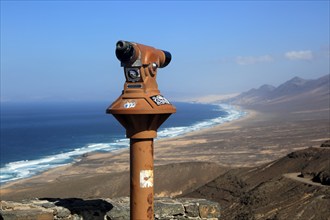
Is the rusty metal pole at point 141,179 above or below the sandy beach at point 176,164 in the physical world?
above

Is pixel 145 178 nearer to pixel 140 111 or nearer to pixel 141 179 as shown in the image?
pixel 141 179

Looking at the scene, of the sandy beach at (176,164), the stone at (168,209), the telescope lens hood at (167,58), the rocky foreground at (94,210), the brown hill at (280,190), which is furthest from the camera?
the sandy beach at (176,164)

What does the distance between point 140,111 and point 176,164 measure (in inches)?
1184

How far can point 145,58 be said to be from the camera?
653 cm

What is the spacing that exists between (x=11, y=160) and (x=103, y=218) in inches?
2175

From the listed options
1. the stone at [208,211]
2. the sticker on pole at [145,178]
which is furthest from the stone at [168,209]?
the sticker on pole at [145,178]

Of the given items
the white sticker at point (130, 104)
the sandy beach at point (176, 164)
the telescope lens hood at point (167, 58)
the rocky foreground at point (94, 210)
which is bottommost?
the sandy beach at point (176, 164)

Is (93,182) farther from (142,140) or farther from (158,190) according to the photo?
(142,140)

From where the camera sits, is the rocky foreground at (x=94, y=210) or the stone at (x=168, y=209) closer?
the rocky foreground at (x=94, y=210)

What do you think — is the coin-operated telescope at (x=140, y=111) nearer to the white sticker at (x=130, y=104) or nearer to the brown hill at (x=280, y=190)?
the white sticker at (x=130, y=104)

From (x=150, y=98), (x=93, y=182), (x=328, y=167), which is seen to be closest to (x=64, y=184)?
(x=93, y=182)

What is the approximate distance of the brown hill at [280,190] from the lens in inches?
746

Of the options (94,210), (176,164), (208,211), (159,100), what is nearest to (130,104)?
(159,100)

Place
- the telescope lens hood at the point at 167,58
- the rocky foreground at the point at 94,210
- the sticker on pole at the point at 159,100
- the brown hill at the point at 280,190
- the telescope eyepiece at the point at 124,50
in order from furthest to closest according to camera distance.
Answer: the brown hill at the point at 280,190 < the rocky foreground at the point at 94,210 < the telescope lens hood at the point at 167,58 < the sticker on pole at the point at 159,100 < the telescope eyepiece at the point at 124,50
